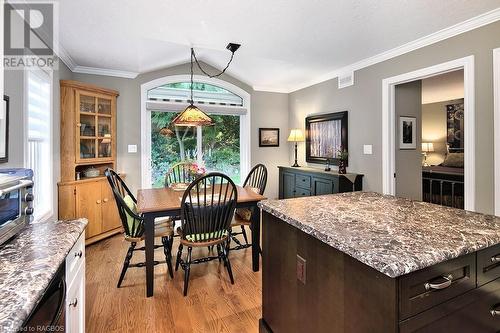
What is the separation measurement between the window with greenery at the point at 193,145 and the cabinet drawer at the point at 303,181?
118 cm

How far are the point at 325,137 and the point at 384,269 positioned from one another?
3.73m

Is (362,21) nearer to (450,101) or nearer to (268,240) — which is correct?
(268,240)

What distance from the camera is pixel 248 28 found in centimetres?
278

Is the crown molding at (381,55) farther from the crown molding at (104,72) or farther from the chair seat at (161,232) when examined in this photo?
the chair seat at (161,232)

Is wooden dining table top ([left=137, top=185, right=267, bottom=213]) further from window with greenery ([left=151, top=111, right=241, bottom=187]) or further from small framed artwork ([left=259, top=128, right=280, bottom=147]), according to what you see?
small framed artwork ([left=259, top=128, right=280, bottom=147])

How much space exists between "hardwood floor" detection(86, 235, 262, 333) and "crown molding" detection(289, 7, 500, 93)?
302cm

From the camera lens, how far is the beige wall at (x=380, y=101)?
7.97 ft

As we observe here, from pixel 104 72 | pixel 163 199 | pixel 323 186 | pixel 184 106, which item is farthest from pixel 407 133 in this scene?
pixel 104 72

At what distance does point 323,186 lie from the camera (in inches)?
154

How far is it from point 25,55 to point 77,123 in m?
1.28

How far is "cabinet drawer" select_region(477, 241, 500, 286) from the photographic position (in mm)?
1085

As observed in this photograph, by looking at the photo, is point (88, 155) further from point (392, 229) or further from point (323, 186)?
point (392, 229)

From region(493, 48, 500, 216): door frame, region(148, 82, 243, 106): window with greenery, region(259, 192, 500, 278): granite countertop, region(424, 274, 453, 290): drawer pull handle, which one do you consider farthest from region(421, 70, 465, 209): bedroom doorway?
region(424, 274, 453, 290): drawer pull handle

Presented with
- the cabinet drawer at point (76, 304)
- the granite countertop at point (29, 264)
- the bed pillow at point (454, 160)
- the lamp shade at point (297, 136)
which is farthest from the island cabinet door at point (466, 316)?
the bed pillow at point (454, 160)
